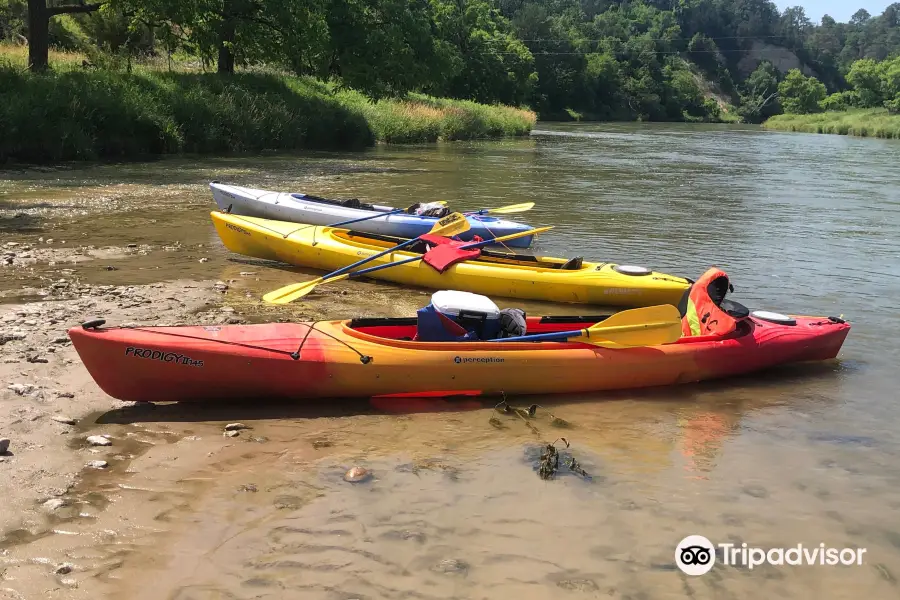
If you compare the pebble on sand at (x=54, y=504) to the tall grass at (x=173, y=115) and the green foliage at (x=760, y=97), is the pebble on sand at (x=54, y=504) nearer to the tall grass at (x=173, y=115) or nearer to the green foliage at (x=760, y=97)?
the tall grass at (x=173, y=115)

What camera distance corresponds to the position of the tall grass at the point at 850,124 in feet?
144

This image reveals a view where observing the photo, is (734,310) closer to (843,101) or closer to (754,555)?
(754,555)

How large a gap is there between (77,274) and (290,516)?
200 inches

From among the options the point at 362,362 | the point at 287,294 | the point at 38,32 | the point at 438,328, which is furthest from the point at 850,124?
the point at 362,362

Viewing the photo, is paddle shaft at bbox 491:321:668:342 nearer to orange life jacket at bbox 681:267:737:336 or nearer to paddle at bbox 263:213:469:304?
orange life jacket at bbox 681:267:737:336

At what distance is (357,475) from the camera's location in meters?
4.21

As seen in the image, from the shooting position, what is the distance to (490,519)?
3889mm

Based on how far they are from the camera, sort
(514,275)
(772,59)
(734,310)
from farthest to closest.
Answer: (772,59) → (514,275) → (734,310)

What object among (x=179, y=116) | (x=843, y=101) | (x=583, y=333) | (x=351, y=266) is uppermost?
(x=843, y=101)

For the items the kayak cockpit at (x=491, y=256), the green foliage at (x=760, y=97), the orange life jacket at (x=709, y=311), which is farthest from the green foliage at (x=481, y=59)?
the orange life jacket at (x=709, y=311)

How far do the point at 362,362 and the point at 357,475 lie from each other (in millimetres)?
1040

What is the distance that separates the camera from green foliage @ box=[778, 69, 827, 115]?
8500 centimetres

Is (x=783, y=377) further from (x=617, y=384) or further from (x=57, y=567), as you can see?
A: (x=57, y=567)

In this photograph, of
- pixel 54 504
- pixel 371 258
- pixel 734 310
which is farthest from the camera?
pixel 371 258
